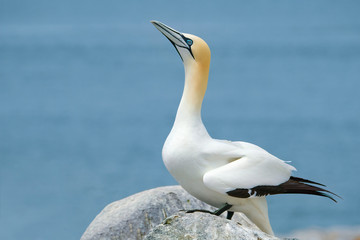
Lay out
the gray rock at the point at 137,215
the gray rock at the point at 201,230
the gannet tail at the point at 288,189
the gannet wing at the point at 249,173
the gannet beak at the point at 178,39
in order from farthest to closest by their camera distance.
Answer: the gray rock at the point at 137,215 < the gannet beak at the point at 178,39 < the gannet tail at the point at 288,189 < the gannet wing at the point at 249,173 < the gray rock at the point at 201,230

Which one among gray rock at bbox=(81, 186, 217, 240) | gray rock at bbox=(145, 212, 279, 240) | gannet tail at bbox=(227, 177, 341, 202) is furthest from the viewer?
gray rock at bbox=(81, 186, 217, 240)

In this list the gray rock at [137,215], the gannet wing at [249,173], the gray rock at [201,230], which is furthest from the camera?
the gray rock at [137,215]

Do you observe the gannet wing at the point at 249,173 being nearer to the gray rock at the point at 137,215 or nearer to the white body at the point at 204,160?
the white body at the point at 204,160

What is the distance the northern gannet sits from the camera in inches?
187

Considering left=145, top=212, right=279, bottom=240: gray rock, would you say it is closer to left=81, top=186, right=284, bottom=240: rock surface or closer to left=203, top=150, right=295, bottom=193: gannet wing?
left=203, top=150, right=295, bottom=193: gannet wing

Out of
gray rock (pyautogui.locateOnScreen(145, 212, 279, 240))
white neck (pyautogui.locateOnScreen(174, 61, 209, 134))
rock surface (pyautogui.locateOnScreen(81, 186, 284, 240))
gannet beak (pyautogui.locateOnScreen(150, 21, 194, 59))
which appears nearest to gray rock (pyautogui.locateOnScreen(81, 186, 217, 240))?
rock surface (pyautogui.locateOnScreen(81, 186, 284, 240))

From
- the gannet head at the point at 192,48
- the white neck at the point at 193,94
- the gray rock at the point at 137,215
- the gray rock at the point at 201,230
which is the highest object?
the gannet head at the point at 192,48

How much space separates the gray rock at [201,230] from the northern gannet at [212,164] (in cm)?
47

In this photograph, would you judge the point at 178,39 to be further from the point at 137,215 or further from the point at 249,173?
the point at 137,215

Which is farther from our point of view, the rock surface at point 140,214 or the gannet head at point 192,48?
the rock surface at point 140,214

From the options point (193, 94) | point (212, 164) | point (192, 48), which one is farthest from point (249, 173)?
point (192, 48)

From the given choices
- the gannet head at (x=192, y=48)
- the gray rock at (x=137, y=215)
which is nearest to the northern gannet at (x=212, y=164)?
the gannet head at (x=192, y=48)

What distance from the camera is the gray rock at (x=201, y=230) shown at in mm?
4184

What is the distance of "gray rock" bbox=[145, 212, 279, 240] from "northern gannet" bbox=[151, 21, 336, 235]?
47 centimetres
